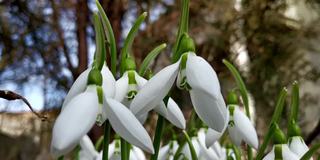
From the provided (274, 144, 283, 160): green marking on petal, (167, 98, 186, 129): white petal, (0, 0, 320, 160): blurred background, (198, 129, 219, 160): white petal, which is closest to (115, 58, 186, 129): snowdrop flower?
(167, 98, 186, 129): white petal

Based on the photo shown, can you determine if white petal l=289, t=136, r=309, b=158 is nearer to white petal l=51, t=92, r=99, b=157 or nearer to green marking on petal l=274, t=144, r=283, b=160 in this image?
green marking on petal l=274, t=144, r=283, b=160

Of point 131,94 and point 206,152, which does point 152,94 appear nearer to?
point 131,94

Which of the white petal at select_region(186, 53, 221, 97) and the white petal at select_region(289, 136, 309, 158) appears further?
the white petal at select_region(289, 136, 309, 158)

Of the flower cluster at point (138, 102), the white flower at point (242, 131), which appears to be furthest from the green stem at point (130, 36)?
the white flower at point (242, 131)

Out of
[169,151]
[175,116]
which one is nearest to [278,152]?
[175,116]

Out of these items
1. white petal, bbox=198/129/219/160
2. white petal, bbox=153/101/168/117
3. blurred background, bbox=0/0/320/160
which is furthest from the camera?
blurred background, bbox=0/0/320/160

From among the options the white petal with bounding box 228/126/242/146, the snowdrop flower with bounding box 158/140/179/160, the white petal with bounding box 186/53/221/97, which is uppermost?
the white petal with bounding box 186/53/221/97
